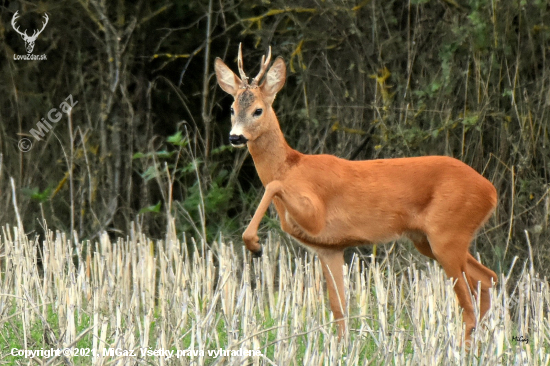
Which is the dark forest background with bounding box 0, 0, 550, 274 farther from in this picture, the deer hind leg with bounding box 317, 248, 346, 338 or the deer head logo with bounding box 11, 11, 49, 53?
the deer hind leg with bounding box 317, 248, 346, 338

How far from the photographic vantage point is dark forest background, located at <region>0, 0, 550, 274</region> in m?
7.05

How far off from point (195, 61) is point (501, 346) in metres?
6.47

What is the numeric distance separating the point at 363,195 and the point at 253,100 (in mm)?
922

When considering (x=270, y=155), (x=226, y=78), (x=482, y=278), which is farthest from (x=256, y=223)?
(x=482, y=278)

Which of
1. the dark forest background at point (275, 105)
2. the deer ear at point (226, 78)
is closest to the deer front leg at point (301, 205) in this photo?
the deer ear at point (226, 78)

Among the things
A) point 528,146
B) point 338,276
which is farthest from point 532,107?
point 338,276

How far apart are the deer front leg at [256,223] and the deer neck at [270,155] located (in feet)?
1.37

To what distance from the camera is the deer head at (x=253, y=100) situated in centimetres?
546

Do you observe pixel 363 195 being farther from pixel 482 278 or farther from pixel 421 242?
pixel 482 278

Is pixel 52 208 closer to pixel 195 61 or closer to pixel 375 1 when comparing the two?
pixel 195 61

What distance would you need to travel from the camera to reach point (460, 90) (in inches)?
293

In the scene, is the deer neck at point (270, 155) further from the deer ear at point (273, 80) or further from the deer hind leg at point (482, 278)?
the deer hind leg at point (482, 278)

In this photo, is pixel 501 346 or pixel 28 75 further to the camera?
pixel 28 75

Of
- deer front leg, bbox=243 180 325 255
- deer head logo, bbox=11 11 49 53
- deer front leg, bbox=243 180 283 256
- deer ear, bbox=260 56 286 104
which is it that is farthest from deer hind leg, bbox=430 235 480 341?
deer head logo, bbox=11 11 49 53
